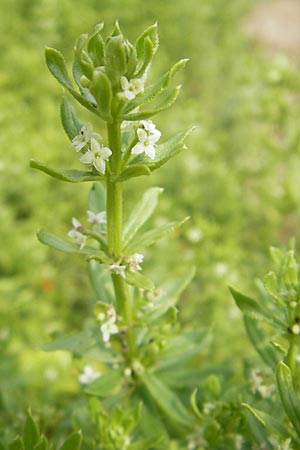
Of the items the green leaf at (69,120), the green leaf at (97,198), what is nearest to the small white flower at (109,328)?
the green leaf at (97,198)

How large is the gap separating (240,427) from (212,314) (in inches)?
80.2

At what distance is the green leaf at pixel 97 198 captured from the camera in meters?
1.78

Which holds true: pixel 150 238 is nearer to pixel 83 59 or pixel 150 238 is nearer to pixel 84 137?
pixel 84 137

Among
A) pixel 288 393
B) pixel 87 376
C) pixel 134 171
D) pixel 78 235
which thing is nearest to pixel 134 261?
pixel 78 235

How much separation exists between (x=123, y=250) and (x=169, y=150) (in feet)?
1.18

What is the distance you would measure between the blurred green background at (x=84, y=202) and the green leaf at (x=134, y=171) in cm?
116

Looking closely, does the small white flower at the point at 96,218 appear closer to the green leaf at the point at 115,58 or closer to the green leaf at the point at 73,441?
the green leaf at the point at 115,58

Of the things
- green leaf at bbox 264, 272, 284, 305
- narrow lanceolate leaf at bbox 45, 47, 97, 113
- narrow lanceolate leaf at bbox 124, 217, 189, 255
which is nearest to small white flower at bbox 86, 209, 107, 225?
narrow lanceolate leaf at bbox 124, 217, 189, 255

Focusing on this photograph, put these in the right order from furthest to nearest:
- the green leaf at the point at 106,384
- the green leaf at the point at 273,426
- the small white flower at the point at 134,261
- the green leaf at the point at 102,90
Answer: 1. the green leaf at the point at 106,384
2. the small white flower at the point at 134,261
3. the green leaf at the point at 273,426
4. the green leaf at the point at 102,90

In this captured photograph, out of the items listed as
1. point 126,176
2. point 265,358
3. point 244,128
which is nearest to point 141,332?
point 265,358

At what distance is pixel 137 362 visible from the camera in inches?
74.1

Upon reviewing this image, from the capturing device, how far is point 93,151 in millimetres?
1367

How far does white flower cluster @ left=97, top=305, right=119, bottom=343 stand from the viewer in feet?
5.45

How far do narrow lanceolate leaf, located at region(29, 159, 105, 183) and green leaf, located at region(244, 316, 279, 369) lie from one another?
810 mm
